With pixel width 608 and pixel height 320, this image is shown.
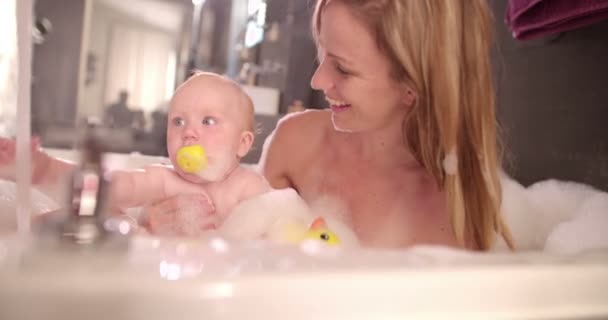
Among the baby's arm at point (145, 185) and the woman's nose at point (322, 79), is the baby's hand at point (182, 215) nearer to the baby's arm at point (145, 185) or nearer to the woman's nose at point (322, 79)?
the baby's arm at point (145, 185)

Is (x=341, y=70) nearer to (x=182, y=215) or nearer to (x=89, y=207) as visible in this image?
(x=182, y=215)

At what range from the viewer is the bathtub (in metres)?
0.39

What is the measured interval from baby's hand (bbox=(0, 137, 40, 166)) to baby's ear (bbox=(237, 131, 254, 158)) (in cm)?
29

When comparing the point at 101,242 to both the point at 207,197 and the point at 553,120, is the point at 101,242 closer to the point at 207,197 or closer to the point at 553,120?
the point at 207,197

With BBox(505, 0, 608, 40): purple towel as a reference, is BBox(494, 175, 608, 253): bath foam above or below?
below

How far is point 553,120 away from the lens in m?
1.15

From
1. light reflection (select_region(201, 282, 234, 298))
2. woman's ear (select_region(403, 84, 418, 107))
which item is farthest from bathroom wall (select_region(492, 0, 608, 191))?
light reflection (select_region(201, 282, 234, 298))

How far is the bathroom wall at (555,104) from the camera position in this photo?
1079mm

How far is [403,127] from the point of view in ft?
3.01

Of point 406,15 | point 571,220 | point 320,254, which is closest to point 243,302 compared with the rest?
point 320,254

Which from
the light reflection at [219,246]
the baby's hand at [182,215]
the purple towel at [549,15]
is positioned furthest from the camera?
the purple towel at [549,15]

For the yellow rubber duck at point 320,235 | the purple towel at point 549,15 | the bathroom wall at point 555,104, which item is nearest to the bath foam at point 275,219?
the yellow rubber duck at point 320,235

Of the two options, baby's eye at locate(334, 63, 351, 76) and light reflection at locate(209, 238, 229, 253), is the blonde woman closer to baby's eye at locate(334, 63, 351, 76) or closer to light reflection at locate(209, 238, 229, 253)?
baby's eye at locate(334, 63, 351, 76)

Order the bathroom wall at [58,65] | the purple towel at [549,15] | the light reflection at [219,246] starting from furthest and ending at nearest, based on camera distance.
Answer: the purple towel at [549,15] < the bathroom wall at [58,65] < the light reflection at [219,246]
